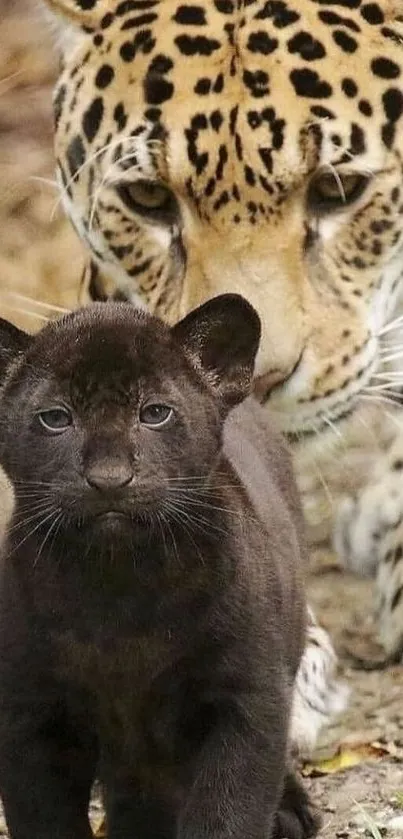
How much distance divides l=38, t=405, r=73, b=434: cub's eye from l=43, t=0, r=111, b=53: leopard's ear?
255cm

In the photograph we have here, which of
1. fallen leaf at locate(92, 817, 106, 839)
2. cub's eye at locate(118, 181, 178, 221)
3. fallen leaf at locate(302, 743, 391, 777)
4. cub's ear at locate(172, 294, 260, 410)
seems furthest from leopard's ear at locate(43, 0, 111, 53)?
cub's ear at locate(172, 294, 260, 410)

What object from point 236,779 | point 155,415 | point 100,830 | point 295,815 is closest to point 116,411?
point 155,415

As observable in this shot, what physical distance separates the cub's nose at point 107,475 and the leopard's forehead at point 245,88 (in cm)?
215

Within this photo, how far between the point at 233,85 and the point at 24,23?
1.03 metres

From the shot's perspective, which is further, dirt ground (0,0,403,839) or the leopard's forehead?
the leopard's forehead

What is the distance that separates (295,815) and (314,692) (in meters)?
1.26

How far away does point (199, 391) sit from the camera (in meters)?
3.49

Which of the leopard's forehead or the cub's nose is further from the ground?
the cub's nose

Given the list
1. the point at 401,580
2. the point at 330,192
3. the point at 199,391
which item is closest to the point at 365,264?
the point at 330,192

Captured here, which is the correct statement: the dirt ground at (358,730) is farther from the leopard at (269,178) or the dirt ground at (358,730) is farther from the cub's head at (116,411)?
the cub's head at (116,411)

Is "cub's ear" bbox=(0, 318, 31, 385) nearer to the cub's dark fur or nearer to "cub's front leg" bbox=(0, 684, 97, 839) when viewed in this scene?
the cub's dark fur

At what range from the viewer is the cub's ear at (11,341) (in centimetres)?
348

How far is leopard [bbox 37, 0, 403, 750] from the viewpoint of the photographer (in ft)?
17.1

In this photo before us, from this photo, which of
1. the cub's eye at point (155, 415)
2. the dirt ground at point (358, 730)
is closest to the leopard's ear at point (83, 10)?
the dirt ground at point (358, 730)
